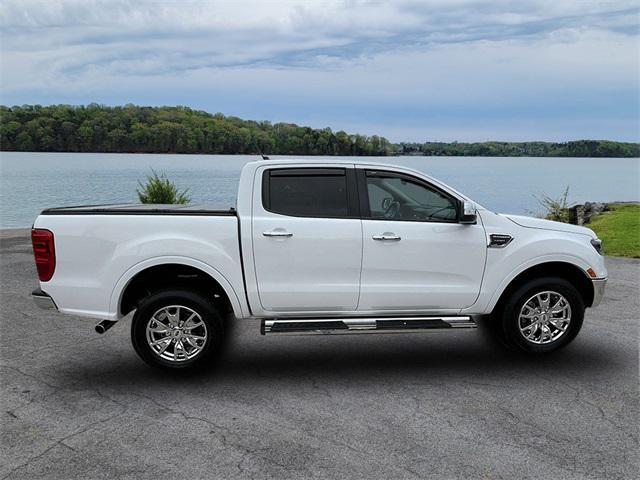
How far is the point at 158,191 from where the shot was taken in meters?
17.0

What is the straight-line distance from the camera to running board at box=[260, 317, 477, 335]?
5.57m

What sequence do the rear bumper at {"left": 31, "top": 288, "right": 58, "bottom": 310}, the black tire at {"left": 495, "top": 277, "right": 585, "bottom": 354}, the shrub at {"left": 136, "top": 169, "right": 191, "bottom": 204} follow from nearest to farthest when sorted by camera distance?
the rear bumper at {"left": 31, "top": 288, "right": 58, "bottom": 310}, the black tire at {"left": 495, "top": 277, "right": 585, "bottom": 354}, the shrub at {"left": 136, "top": 169, "right": 191, "bottom": 204}

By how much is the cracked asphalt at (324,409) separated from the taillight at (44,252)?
98cm

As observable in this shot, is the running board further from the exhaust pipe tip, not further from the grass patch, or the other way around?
the grass patch

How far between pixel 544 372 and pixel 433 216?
1.79 meters

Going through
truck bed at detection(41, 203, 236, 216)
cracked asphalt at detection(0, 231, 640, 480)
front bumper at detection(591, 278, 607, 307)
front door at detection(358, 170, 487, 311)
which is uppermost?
truck bed at detection(41, 203, 236, 216)

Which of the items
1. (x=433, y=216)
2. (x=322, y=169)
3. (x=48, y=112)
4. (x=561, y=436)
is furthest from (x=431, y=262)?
(x=48, y=112)

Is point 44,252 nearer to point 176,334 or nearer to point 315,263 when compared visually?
point 176,334

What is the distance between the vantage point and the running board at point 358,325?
5.57 meters

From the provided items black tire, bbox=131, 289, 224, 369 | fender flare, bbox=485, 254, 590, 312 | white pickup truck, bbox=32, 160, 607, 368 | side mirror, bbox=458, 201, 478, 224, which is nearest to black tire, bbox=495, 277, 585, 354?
white pickup truck, bbox=32, 160, 607, 368

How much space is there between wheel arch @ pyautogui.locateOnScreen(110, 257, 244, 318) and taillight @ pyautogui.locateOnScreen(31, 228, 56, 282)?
2.00ft

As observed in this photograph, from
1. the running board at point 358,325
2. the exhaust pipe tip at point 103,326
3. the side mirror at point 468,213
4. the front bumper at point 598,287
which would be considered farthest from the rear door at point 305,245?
the front bumper at point 598,287

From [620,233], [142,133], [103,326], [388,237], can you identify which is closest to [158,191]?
[103,326]

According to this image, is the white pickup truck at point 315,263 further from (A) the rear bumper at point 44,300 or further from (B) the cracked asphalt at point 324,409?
(B) the cracked asphalt at point 324,409
